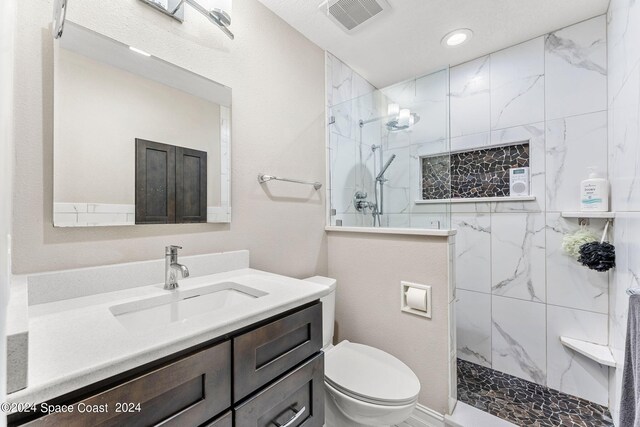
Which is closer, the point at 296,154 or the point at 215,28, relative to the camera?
the point at 215,28

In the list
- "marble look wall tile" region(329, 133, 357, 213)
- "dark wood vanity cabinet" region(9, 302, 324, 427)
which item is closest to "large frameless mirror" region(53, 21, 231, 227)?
"dark wood vanity cabinet" region(9, 302, 324, 427)

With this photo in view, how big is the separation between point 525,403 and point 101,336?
7.15ft

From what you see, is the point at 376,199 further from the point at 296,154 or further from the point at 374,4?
the point at 374,4

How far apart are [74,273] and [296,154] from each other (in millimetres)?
1246

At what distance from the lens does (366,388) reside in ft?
4.03

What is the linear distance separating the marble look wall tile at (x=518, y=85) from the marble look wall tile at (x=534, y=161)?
6 centimetres

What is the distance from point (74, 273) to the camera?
913mm

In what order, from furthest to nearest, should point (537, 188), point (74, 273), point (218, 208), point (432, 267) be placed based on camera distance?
point (537, 188)
point (432, 267)
point (218, 208)
point (74, 273)

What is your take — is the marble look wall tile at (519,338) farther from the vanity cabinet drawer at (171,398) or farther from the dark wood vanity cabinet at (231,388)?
the vanity cabinet drawer at (171,398)

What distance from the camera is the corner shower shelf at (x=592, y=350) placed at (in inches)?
58.1

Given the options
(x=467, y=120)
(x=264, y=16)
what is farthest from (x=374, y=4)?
(x=467, y=120)

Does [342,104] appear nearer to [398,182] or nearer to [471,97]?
[398,182]

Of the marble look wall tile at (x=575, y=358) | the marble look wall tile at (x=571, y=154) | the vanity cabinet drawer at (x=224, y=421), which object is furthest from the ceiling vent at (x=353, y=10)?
the marble look wall tile at (x=575, y=358)

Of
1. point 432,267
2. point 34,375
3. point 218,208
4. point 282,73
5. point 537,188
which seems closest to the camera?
point 34,375
